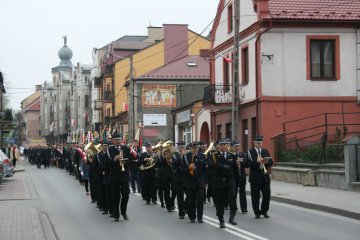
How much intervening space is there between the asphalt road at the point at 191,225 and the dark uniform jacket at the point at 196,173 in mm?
822

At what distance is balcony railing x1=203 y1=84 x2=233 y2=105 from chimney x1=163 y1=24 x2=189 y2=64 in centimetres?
2288

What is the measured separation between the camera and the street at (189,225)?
37.2 ft

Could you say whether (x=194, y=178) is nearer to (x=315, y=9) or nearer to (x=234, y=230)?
(x=234, y=230)

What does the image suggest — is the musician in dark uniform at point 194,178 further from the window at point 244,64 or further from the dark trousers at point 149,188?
the window at point 244,64

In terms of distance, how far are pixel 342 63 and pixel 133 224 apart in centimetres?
1813

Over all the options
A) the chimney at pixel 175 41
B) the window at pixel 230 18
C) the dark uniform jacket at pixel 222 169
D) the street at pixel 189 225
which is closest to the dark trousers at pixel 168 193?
the street at pixel 189 225

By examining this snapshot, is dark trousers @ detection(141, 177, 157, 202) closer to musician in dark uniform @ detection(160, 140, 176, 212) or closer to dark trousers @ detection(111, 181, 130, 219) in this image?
musician in dark uniform @ detection(160, 140, 176, 212)

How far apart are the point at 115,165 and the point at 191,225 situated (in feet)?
7.70

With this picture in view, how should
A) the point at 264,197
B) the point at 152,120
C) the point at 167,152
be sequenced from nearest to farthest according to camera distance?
the point at 264,197 < the point at 167,152 < the point at 152,120

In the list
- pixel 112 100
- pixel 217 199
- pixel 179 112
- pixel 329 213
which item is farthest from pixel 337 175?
pixel 112 100

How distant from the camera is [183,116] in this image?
4375 centimetres

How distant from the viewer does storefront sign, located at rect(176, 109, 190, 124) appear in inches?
1674

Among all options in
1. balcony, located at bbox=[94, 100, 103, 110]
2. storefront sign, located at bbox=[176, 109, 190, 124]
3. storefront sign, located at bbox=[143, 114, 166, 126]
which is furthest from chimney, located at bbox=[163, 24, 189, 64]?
balcony, located at bbox=[94, 100, 103, 110]

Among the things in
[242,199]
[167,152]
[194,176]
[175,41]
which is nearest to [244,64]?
[167,152]
